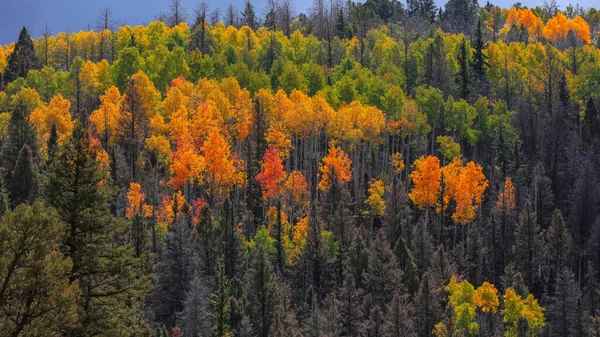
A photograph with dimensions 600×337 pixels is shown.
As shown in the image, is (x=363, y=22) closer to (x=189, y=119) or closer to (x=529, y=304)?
(x=189, y=119)

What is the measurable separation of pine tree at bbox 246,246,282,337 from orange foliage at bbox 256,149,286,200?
45.8 ft

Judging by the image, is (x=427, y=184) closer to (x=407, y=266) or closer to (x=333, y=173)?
(x=333, y=173)

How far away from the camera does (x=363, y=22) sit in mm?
113562

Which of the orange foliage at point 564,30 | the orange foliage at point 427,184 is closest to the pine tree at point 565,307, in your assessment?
the orange foliage at point 427,184

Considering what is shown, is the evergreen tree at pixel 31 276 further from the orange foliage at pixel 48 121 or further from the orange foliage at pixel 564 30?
the orange foliage at pixel 564 30

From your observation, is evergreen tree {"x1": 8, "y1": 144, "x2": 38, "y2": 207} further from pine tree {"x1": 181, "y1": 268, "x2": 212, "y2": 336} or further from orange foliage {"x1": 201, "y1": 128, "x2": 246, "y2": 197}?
pine tree {"x1": 181, "y1": 268, "x2": 212, "y2": 336}

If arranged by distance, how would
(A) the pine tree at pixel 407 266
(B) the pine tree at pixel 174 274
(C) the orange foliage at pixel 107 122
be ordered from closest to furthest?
(B) the pine tree at pixel 174 274 → (A) the pine tree at pixel 407 266 → (C) the orange foliage at pixel 107 122

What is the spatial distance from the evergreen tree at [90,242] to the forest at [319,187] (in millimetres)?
A: 62

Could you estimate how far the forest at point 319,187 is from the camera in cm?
4406

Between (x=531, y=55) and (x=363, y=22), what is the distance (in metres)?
33.6

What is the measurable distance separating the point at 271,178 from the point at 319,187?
499 centimetres

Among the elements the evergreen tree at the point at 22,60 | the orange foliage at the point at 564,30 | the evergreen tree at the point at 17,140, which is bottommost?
the evergreen tree at the point at 17,140

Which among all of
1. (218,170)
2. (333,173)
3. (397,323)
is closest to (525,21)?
(333,173)

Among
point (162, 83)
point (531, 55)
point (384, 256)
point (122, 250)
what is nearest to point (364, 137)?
point (384, 256)
